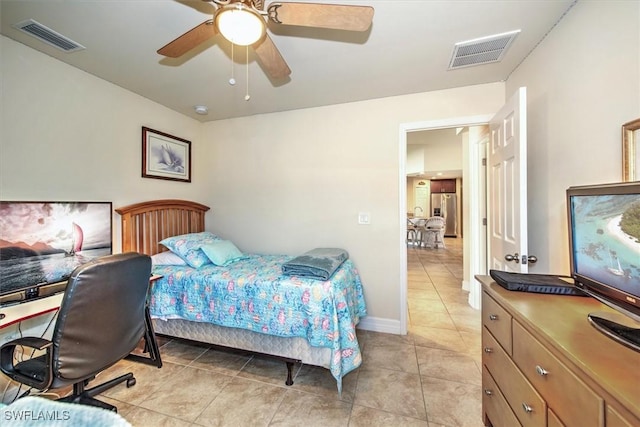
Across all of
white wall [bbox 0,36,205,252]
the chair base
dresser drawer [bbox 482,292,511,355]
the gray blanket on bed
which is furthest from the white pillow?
dresser drawer [bbox 482,292,511,355]

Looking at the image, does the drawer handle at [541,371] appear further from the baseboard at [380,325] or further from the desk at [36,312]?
the desk at [36,312]

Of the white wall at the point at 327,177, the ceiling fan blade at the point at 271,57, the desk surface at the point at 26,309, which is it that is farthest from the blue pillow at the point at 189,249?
the ceiling fan blade at the point at 271,57

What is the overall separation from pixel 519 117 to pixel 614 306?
45.7 inches

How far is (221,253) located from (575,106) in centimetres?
288

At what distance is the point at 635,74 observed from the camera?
1068mm

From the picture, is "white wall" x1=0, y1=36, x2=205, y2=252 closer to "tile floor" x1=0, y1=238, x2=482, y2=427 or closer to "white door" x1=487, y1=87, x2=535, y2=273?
"tile floor" x1=0, y1=238, x2=482, y2=427

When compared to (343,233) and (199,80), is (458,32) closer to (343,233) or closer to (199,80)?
(343,233)

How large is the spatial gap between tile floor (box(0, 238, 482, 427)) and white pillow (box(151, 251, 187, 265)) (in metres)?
0.79

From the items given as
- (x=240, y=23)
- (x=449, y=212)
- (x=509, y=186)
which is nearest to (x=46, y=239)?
(x=240, y=23)

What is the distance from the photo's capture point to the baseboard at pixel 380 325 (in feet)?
8.57

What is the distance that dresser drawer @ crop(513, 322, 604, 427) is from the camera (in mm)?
676

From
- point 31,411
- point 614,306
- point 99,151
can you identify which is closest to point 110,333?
point 31,411

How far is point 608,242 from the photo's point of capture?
924mm

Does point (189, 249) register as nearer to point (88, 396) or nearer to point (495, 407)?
point (88, 396)
